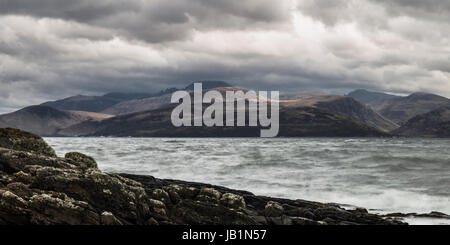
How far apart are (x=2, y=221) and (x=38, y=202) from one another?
3.28 ft

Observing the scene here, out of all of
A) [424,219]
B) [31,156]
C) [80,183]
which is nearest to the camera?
[80,183]

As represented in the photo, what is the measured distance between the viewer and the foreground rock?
11067 mm

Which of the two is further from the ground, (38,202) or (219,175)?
(38,202)

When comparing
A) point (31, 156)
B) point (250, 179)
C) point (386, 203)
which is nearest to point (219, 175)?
point (250, 179)

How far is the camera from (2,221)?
10.5 m

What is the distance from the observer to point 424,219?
19.0 meters

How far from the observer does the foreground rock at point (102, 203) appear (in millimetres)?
11067

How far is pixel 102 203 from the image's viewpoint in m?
12.4
